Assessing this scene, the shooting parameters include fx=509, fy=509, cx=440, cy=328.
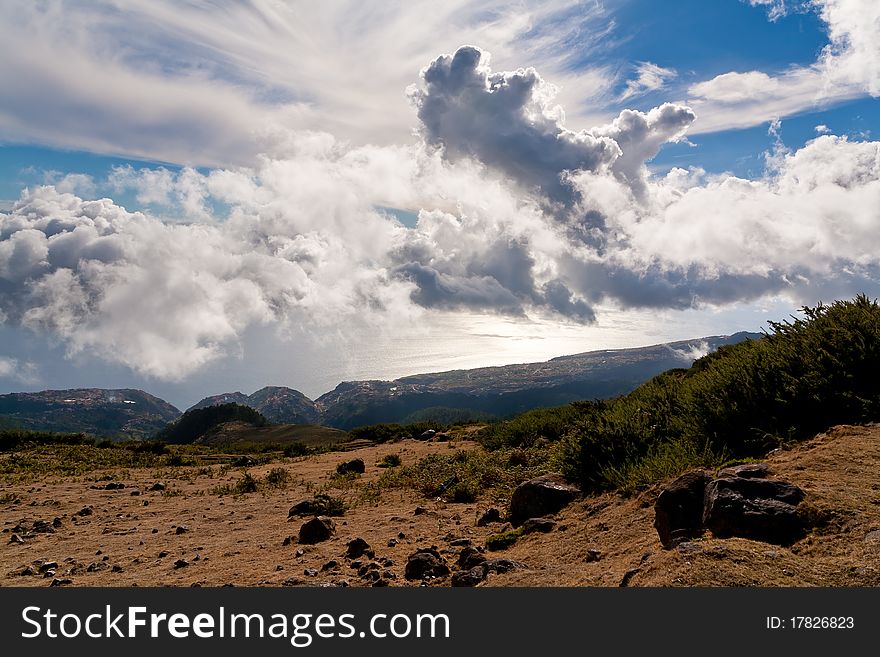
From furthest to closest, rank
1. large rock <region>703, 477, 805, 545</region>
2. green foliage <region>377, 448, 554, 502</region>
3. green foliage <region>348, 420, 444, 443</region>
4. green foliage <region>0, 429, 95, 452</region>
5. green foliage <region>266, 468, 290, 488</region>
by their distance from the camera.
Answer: green foliage <region>348, 420, 444, 443</region>, green foliage <region>0, 429, 95, 452</region>, green foliage <region>266, 468, 290, 488</region>, green foliage <region>377, 448, 554, 502</region>, large rock <region>703, 477, 805, 545</region>

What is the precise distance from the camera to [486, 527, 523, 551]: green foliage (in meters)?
8.27

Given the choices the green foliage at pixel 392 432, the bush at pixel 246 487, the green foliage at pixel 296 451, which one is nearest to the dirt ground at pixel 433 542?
the bush at pixel 246 487

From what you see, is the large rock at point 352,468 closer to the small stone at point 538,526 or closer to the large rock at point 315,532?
the large rock at point 315,532

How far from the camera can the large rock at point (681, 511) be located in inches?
246

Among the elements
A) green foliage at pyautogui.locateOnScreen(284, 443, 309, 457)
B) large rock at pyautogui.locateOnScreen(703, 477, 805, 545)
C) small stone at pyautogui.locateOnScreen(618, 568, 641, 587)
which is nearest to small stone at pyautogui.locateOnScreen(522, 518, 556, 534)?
large rock at pyautogui.locateOnScreen(703, 477, 805, 545)

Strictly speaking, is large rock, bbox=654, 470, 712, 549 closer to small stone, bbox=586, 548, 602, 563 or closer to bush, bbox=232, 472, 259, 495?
small stone, bbox=586, 548, 602, 563

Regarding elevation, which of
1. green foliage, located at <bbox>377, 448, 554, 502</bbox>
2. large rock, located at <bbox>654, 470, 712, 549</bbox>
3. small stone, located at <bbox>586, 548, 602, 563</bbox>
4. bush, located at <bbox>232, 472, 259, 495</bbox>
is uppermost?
large rock, located at <bbox>654, 470, 712, 549</bbox>

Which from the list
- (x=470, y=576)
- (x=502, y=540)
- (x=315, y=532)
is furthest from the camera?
(x=315, y=532)

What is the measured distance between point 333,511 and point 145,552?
398 centimetres

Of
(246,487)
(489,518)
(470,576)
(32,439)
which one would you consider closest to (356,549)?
(470,576)

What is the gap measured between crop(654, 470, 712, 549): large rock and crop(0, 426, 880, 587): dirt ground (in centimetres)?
23

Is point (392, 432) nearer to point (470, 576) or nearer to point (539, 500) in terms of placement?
point (539, 500)

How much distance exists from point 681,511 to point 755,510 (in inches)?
36.8

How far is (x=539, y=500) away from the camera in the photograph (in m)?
9.76
